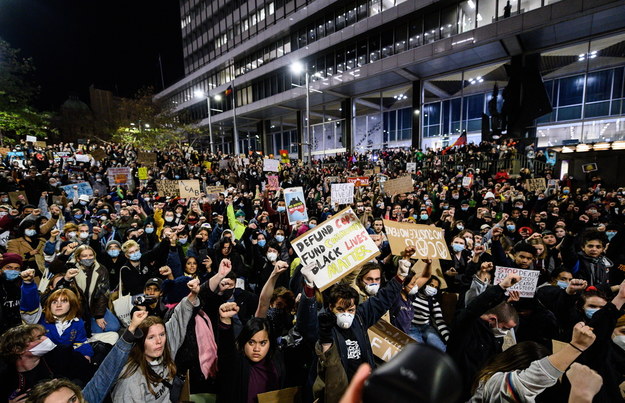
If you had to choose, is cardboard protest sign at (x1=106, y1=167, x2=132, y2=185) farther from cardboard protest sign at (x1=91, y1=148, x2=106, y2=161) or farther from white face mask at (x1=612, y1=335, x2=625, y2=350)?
white face mask at (x1=612, y1=335, x2=625, y2=350)

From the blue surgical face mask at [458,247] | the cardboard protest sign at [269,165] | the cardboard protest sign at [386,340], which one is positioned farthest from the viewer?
the cardboard protest sign at [269,165]

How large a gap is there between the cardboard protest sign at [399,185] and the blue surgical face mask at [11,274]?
10036 mm

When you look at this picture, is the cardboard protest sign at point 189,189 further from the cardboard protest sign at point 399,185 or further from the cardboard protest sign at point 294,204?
the cardboard protest sign at point 399,185

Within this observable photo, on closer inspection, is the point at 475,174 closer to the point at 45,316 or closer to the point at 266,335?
the point at 266,335

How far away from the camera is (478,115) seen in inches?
955

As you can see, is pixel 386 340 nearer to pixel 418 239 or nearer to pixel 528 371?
pixel 418 239

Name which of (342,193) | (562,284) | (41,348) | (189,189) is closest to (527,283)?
(562,284)

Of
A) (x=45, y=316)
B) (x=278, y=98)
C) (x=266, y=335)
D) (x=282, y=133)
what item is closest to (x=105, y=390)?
(x=266, y=335)

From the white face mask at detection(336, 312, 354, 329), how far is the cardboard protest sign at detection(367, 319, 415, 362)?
0.89m

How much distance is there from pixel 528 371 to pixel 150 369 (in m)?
2.63

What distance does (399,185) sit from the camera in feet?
36.8

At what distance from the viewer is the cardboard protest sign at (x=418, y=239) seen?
4.21 metres

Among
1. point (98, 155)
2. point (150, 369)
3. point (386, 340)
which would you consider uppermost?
point (98, 155)

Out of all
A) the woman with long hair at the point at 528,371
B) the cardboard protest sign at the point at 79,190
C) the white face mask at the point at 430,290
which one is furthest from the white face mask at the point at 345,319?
the cardboard protest sign at the point at 79,190
